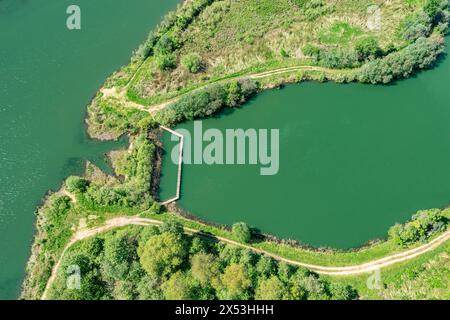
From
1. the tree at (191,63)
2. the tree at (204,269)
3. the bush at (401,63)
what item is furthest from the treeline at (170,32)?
the tree at (204,269)

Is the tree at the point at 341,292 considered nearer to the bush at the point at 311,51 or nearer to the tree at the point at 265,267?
the tree at the point at 265,267

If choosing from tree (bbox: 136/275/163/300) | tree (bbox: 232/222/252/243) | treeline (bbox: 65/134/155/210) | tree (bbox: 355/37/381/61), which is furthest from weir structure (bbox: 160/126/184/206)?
tree (bbox: 355/37/381/61)

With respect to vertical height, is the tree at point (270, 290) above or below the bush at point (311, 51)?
below

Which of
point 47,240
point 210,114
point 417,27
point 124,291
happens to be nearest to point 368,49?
point 417,27

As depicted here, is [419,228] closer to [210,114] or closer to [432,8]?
[210,114]

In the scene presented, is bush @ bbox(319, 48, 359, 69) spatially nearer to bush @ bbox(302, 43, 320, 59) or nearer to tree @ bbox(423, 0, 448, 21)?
bush @ bbox(302, 43, 320, 59)
